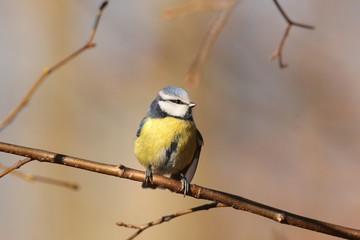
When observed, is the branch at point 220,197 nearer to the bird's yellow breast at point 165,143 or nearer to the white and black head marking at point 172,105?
the bird's yellow breast at point 165,143

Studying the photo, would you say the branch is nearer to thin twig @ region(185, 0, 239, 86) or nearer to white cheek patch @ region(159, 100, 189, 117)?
thin twig @ region(185, 0, 239, 86)

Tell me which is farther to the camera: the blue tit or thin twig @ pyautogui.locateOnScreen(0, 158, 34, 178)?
the blue tit

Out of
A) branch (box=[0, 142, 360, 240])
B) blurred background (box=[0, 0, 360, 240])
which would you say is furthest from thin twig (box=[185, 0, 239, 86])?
blurred background (box=[0, 0, 360, 240])

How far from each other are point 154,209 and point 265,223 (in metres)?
1.51

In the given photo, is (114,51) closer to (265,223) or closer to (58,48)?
(58,48)

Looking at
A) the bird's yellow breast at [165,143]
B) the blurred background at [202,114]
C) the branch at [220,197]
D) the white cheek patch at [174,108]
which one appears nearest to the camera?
the branch at [220,197]

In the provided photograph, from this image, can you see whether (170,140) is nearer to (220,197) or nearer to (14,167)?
(220,197)

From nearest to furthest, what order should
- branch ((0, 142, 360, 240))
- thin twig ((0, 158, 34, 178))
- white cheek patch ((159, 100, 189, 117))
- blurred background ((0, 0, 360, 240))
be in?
thin twig ((0, 158, 34, 178)), branch ((0, 142, 360, 240)), white cheek patch ((159, 100, 189, 117)), blurred background ((0, 0, 360, 240))

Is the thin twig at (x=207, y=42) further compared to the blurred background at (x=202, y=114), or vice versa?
the blurred background at (x=202, y=114)

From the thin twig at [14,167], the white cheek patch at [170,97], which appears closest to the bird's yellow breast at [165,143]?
the white cheek patch at [170,97]

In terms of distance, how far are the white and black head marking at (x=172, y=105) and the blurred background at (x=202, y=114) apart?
5.54 ft

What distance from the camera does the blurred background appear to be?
5.24 meters

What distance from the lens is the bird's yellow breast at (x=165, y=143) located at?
3.06 m

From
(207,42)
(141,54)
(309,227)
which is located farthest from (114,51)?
(309,227)
